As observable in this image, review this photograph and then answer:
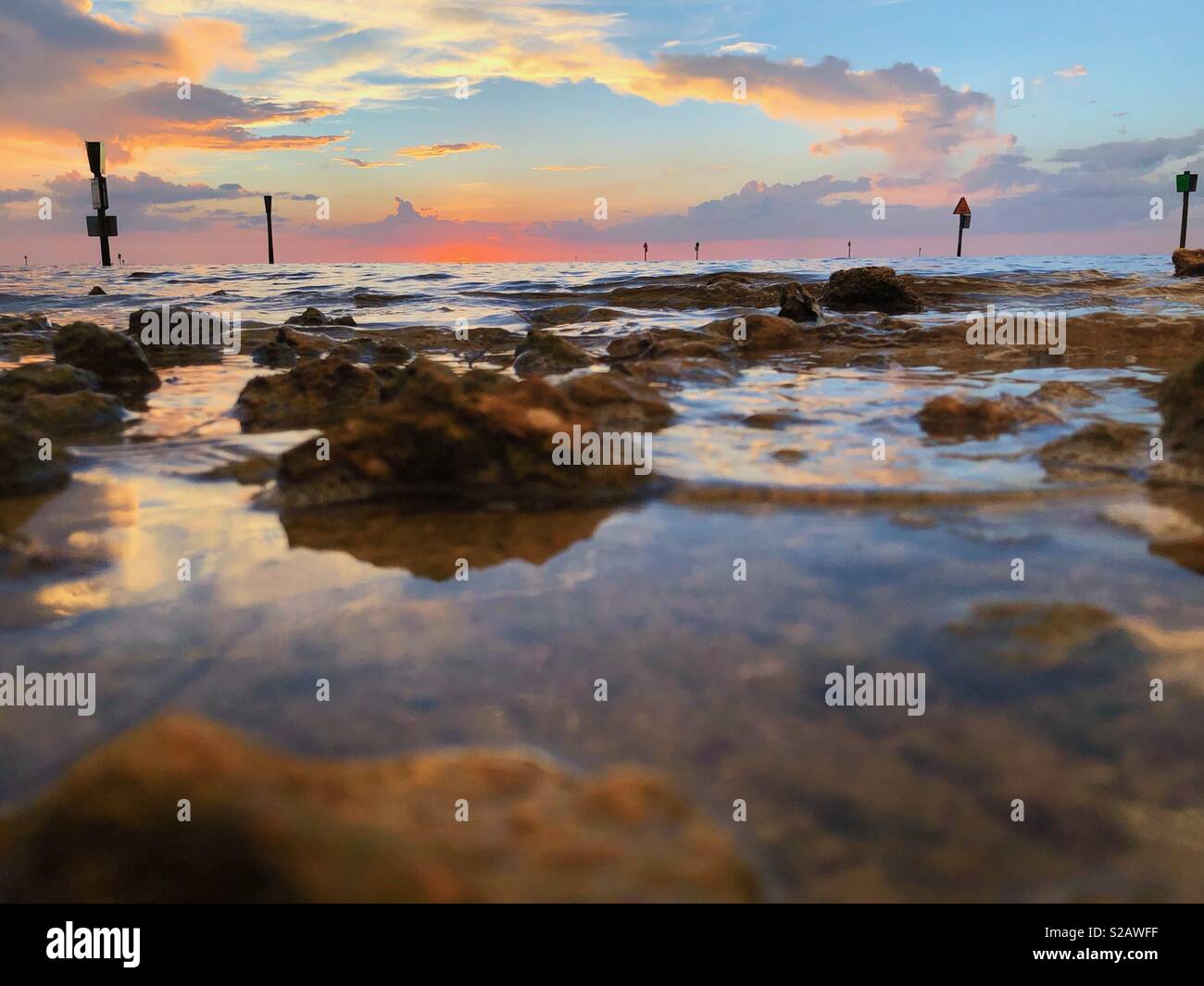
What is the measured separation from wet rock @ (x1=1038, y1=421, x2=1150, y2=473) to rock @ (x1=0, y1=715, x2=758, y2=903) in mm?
2252

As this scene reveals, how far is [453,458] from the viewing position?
2848 mm

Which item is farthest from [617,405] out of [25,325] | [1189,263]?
[1189,263]

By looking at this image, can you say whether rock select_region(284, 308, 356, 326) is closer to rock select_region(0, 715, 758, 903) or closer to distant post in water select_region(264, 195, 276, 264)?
rock select_region(0, 715, 758, 903)

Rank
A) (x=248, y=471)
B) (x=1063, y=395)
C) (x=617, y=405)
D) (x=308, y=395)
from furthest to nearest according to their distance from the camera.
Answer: (x=308, y=395) → (x=1063, y=395) → (x=617, y=405) → (x=248, y=471)

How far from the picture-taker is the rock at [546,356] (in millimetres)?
5840

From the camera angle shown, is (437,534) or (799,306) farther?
(799,306)

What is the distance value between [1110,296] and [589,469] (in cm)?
1172

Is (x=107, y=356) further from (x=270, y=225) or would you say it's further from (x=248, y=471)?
(x=270, y=225)

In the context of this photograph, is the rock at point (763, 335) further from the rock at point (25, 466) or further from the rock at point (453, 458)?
the rock at point (25, 466)

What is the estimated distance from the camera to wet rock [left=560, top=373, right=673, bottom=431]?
373 cm

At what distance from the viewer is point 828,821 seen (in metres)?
1.24

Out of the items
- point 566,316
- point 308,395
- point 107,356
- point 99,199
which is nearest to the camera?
point 308,395

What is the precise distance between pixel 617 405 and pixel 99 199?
1069 inches

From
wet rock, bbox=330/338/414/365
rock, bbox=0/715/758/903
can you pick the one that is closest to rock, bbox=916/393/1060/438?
rock, bbox=0/715/758/903
